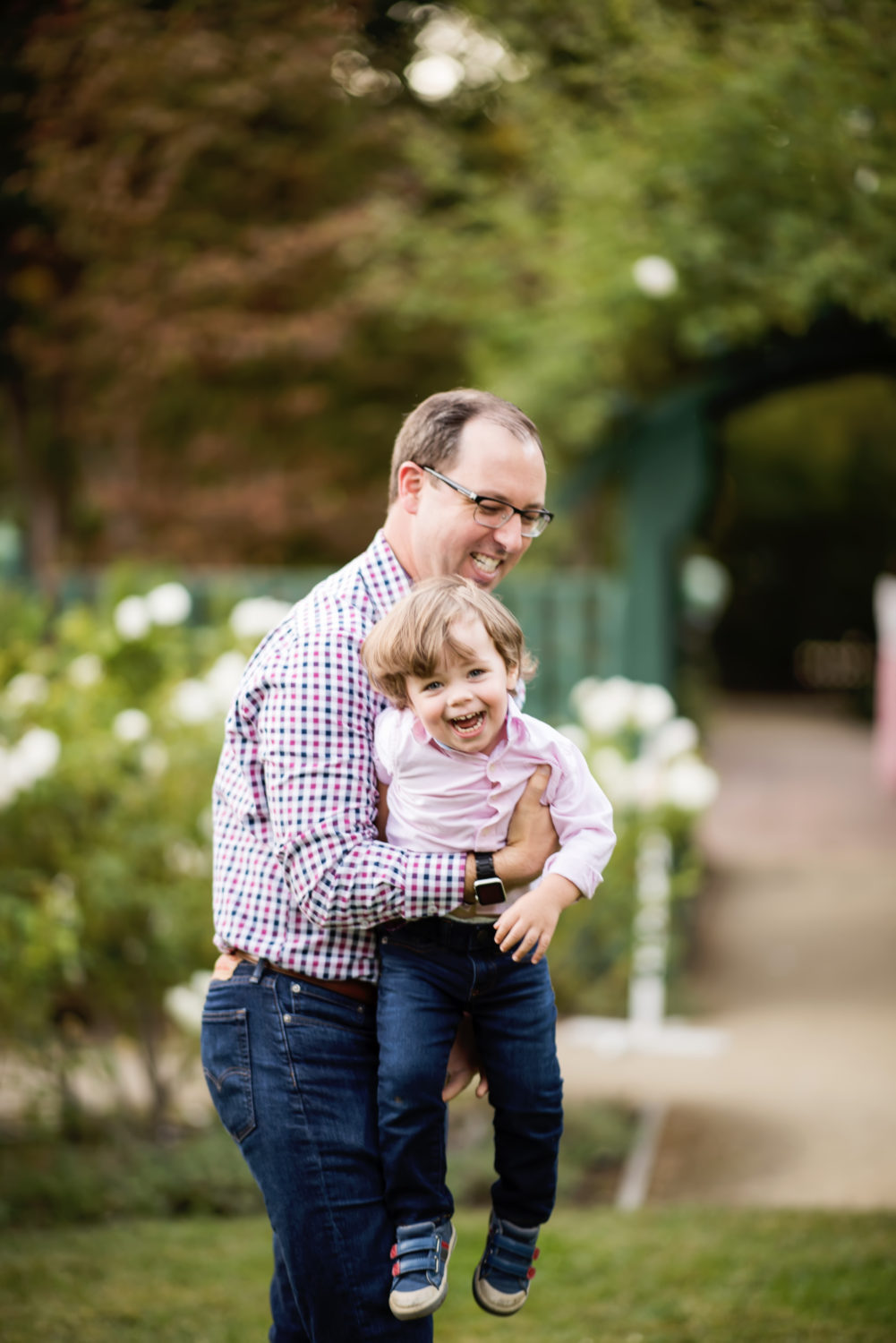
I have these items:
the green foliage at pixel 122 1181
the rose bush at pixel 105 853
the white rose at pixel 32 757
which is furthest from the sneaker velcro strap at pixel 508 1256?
the green foliage at pixel 122 1181

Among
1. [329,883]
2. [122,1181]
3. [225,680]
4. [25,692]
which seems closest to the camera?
[329,883]

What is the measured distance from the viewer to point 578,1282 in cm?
375

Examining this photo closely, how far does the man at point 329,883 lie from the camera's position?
1.72 m

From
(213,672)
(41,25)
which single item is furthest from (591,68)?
(213,672)

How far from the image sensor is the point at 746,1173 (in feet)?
16.1

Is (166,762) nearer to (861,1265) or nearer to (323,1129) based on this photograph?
(861,1265)

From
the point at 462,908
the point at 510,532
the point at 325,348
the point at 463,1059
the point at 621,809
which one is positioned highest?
the point at 510,532

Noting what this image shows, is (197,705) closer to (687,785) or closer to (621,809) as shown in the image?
(621,809)

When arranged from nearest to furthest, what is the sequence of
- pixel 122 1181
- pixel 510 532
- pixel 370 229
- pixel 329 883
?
1. pixel 329 883
2. pixel 510 532
3. pixel 122 1181
4. pixel 370 229

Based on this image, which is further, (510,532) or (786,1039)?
(786,1039)

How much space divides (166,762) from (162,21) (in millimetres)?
3688

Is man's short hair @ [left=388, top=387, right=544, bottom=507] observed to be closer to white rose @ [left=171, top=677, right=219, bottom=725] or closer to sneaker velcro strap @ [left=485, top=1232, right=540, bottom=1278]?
sneaker velcro strap @ [left=485, top=1232, right=540, bottom=1278]

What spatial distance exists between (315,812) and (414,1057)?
342 millimetres

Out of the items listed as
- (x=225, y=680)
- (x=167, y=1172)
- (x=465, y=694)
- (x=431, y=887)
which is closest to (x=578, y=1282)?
(x=167, y=1172)
